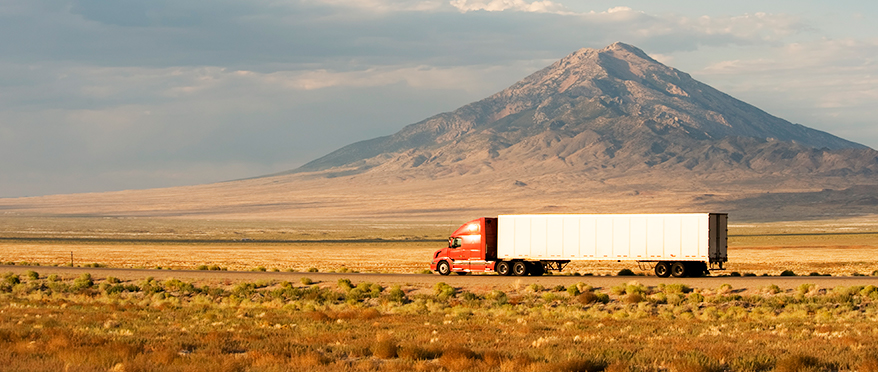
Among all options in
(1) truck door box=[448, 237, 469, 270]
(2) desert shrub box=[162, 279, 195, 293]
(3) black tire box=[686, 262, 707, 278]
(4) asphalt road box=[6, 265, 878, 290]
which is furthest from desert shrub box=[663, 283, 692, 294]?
(2) desert shrub box=[162, 279, 195, 293]

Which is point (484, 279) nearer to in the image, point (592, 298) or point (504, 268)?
point (504, 268)

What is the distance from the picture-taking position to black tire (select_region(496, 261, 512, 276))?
3922 cm

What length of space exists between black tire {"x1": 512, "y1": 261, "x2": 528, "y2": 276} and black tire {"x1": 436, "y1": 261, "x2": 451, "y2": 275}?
3.39m

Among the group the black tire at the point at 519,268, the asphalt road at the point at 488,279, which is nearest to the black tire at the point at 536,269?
the black tire at the point at 519,268

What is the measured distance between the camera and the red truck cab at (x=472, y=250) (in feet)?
131

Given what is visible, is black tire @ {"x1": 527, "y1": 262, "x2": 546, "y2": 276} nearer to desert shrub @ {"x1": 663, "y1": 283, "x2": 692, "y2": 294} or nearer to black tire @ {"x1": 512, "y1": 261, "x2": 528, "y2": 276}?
black tire @ {"x1": 512, "y1": 261, "x2": 528, "y2": 276}

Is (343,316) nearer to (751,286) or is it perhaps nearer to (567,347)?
(567,347)

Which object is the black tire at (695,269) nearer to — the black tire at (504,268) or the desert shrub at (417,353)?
the black tire at (504,268)

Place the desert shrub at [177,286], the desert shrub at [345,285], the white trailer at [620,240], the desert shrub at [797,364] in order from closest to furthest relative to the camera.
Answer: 1. the desert shrub at [797,364]
2. the desert shrub at [345,285]
3. the desert shrub at [177,286]
4. the white trailer at [620,240]

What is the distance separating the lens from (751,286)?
31438 millimetres

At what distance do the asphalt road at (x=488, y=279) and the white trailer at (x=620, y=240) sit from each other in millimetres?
1125

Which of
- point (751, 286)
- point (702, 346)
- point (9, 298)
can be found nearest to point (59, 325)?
point (9, 298)

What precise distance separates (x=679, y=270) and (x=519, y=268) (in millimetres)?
7206

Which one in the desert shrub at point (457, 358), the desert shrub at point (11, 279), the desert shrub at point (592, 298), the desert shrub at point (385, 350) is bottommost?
the desert shrub at point (11, 279)
